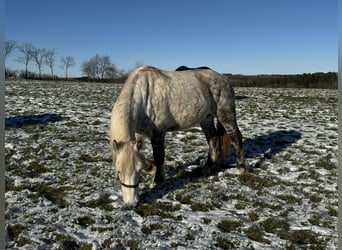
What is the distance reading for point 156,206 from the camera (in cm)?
523

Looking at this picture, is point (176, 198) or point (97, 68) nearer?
point (176, 198)

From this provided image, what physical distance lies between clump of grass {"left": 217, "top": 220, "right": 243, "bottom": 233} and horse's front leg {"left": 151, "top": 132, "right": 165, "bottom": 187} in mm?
1674

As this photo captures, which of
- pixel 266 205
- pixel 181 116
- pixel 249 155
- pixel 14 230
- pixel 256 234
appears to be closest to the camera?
pixel 14 230

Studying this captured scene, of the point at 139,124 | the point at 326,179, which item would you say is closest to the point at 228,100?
the point at 139,124

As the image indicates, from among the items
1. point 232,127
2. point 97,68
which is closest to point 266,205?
point 232,127

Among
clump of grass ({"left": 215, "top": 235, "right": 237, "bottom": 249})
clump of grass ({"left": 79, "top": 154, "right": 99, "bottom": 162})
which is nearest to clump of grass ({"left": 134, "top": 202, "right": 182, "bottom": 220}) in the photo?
clump of grass ({"left": 215, "top": 235, "right": 237, "bottom": 249})

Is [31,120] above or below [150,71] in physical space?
below

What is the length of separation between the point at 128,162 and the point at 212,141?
3054mm

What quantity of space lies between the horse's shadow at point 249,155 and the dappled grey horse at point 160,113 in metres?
0.30

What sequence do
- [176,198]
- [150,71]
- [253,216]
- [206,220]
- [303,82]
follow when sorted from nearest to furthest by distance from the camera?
[206,220] < [253,216] < [176,198] < [150,71] < [303,82]

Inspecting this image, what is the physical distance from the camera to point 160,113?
5789mm

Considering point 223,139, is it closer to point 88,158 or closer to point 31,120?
point 88,158

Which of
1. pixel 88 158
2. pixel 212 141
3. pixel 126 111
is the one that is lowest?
pixel 88 158

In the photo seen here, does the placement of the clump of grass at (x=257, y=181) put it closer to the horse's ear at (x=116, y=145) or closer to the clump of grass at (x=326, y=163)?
the clump of grass at (x=326, y=163)
